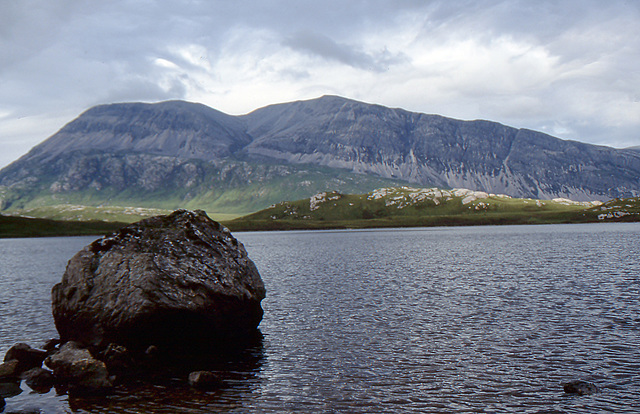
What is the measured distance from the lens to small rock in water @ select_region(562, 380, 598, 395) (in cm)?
1912

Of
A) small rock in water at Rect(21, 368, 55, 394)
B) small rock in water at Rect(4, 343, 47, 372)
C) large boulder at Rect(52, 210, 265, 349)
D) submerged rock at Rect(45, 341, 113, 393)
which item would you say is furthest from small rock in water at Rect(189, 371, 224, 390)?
small rock in water at Rect(4, 343, 47, 372)

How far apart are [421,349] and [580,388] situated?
9.22 meters

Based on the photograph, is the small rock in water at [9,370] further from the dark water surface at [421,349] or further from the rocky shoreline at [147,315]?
the dark water surface at [421,349]

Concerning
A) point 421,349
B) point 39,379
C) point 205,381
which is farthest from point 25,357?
point 421,349

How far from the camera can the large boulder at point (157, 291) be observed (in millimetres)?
27266

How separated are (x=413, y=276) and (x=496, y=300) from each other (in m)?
19.6

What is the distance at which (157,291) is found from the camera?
27.3 m

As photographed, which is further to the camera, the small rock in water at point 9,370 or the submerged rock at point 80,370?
the small rock in water at point 9,370

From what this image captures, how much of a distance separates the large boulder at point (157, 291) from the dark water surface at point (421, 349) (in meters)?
3.77

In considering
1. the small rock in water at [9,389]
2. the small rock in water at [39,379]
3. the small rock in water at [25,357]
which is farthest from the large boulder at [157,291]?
the small rock in water at [9,389]

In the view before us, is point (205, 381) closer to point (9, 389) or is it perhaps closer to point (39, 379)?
point (39, 379)

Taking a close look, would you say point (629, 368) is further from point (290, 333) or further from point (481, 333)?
point (290, 333)

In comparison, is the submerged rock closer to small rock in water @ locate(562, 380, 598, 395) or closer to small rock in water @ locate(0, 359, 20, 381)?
small rock in water @ locate(0, 359, 20, 381)

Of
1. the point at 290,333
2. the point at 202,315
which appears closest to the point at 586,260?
the point at 290,333
